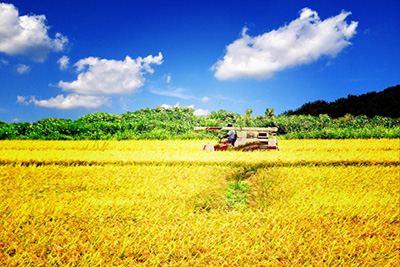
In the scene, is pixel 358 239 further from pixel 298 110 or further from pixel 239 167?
pixel 298 110

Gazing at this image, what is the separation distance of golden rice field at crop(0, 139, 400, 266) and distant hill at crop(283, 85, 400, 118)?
12993mm

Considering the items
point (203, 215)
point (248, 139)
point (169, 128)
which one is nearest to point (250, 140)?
point (248, 139)

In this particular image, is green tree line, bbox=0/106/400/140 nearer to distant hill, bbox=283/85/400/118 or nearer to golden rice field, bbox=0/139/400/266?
distant hill, bbox=283/85/400/118

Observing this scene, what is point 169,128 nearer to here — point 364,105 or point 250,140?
point 250,140

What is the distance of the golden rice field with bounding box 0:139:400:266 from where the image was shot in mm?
2637

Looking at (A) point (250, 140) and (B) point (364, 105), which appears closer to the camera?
(A) point (250, 140)

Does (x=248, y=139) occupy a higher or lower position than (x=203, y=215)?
higher

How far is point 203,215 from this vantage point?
3672 mm

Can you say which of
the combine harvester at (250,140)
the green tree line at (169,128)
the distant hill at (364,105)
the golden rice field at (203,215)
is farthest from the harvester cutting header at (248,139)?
the distant hill at (364,105)

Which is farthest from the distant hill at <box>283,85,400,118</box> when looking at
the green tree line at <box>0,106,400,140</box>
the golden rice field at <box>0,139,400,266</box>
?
the golden rice field at <box>0,139,400,266</box>

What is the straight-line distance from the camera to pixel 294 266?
2516 mm

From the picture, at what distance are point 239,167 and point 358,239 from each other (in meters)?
3.40

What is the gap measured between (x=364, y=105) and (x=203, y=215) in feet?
62.5

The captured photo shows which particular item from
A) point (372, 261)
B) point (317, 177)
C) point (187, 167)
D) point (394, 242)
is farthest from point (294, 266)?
point (187, 167)
